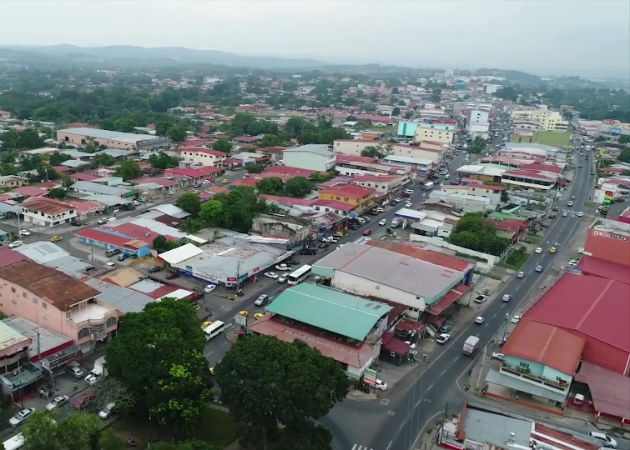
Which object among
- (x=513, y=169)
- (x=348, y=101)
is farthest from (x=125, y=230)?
(x=348, y=101)

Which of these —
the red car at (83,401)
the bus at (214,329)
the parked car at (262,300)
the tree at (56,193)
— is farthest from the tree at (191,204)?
the red car at (83,401)

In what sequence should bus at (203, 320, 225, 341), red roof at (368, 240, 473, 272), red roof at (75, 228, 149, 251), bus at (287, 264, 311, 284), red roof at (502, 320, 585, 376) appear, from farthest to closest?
red roof at (75, 228, 149, 251) < bus at (287, 264, 311, 284) < red roof at (368, 240, 473, 272) < bus at (203, 320, 225, 341) < red roof at (502, 320, 585, 376)

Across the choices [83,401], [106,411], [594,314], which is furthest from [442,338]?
[83,401]

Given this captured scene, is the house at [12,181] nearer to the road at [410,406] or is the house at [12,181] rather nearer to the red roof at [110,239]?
the red roof at [110,239]

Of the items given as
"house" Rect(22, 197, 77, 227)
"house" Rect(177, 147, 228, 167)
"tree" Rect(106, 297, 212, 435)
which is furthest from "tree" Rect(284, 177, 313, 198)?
"tree" Rect(106, 297, 212, 435)

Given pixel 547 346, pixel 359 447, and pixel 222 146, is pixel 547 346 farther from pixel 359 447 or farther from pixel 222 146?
pixel 222 146

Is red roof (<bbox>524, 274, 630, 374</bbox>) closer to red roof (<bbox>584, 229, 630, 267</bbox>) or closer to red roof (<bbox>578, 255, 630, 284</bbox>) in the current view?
red roof (<bbox>578, 255, 630, 284</bbox>)

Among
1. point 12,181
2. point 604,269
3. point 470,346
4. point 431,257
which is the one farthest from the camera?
point 12,181
